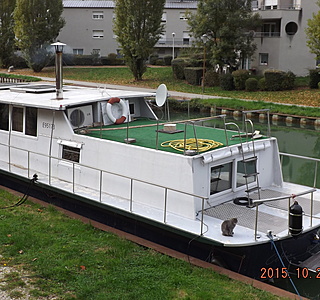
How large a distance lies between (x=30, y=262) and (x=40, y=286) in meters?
1.01

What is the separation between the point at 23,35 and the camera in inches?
Result: 1882

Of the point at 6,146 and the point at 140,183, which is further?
the point at 6,146

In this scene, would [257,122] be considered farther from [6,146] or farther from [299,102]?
[6,146]

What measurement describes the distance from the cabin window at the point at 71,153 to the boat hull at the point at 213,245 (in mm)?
1007

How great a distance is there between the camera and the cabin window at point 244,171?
38.4 ft

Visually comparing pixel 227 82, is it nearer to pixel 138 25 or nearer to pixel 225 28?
pixel 225 28

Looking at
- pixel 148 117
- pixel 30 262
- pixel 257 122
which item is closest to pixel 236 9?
pixel 257 122

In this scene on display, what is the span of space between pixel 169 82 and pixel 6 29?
19934 mm

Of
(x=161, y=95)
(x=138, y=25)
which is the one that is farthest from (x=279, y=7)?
(x=161, y=95)

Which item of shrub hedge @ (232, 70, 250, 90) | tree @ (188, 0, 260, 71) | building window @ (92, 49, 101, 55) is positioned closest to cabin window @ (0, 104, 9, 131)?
shrub hedge @ (232, 70, 250, 90)

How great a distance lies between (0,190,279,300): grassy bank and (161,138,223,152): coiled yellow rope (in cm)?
226

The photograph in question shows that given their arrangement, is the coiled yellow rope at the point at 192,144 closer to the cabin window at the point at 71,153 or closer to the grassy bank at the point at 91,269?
the grassy bank at the point at 91,269

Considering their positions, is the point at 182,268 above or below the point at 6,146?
below

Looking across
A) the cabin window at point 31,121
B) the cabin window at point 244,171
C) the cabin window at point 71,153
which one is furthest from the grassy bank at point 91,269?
the cabin window at point 31,121
